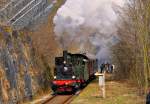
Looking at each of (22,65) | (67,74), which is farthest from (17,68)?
(67,74)

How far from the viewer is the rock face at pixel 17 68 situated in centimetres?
2692

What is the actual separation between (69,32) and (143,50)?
62.2ft

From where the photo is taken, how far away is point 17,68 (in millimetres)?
30688

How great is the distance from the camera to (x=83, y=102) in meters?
28.3

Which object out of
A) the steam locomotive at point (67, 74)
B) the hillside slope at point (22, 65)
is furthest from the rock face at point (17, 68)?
the steam locomotive at point (67, 74)

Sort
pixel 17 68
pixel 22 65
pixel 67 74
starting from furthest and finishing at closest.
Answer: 1. pixel 67 74
2. pixel 22 65
3. pixel 17 68

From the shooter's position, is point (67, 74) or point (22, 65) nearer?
point (22, 65)

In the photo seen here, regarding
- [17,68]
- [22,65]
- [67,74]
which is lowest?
[67,74]

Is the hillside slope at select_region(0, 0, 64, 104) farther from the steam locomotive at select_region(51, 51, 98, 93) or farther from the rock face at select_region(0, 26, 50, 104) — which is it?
the steam locomotive at select_region(51, 51, 98, 93)

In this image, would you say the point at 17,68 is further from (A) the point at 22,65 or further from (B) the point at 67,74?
(B) the point at 67,74

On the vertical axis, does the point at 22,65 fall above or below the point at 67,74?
above

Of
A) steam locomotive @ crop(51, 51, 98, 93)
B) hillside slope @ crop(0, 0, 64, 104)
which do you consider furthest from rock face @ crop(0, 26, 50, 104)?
steam locomotive @ crop(51, 51, 98, 93)

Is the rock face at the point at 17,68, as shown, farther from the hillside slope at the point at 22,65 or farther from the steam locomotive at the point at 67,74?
the steam locomotive at the point at 67,74

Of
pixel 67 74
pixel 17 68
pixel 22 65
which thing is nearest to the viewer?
pixel 17 68
